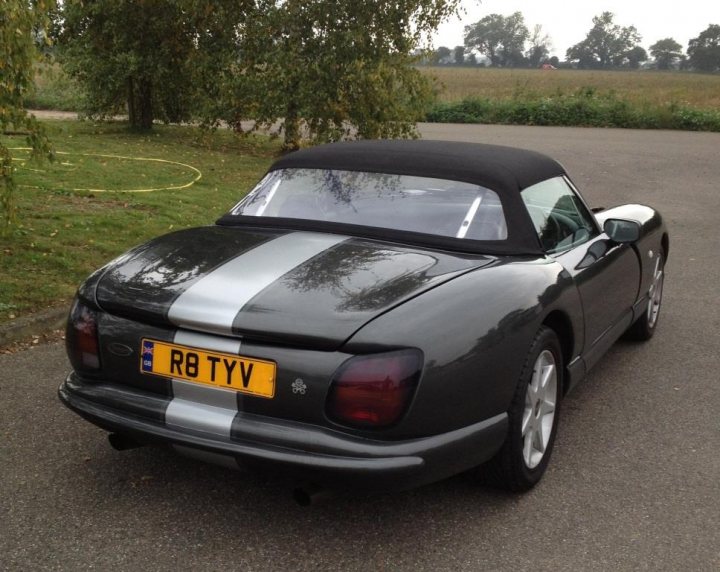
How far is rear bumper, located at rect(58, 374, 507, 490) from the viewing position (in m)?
2.69

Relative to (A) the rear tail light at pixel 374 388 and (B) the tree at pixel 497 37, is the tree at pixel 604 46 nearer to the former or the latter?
(B) the tree at pixel 497 37

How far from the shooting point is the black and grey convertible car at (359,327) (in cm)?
272

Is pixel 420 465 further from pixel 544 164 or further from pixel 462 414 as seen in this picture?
pixel 544 164

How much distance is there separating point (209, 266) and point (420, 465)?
111cm

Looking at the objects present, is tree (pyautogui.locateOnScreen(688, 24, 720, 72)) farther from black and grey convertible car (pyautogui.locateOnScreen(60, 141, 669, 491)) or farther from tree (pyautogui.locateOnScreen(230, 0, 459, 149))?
black and grey convertible car (pyautogui.locateOnScreen(60, 141, 669, 491))

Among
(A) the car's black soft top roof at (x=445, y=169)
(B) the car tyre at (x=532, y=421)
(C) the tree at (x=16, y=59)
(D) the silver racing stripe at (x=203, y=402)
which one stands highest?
(C) the tree at (x=16, y=59)

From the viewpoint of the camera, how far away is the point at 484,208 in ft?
12.1

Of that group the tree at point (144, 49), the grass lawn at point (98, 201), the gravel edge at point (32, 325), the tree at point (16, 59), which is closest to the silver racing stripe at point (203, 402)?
the gravel edge at point (32, 325)

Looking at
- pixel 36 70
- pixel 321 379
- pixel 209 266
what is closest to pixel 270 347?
pixel 321 379

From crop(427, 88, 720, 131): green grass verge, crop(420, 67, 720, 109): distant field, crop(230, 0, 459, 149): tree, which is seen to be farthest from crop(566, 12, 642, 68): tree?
crop(230, 0, 459, 149): tree

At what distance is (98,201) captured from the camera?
9047 mm

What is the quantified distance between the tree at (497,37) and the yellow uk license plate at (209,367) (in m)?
140

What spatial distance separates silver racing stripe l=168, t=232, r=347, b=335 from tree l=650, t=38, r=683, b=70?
142 m

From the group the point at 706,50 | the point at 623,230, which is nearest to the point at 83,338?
the point at 623,230
